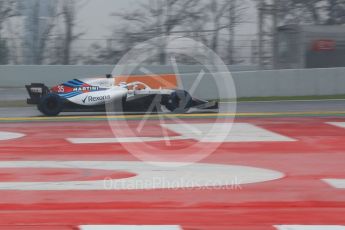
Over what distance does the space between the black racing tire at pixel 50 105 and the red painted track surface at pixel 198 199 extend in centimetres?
741

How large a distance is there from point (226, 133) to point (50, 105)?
6831mm

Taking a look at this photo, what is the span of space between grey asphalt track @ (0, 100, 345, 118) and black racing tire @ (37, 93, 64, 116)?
983 millimetres

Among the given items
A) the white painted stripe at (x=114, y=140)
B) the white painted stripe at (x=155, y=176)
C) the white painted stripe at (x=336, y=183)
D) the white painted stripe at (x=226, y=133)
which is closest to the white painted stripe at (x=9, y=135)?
the white painted stripe at (x=114, y=140)

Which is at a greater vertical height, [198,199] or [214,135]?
[198,199]

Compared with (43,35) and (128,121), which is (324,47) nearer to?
(43,35)

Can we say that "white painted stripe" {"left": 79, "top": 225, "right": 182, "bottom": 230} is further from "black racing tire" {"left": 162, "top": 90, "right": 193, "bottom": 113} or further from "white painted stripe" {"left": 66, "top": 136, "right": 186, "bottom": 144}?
"black racing tire" {"left": 162, "top": 90, "right": 193, "bottom": 113}

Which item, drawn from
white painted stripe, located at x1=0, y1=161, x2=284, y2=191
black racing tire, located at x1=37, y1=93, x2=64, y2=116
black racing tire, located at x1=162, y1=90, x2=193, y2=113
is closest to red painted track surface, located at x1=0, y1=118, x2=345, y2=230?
white painted stripe, located at x1=0, y1=161, x2=284, y2=191

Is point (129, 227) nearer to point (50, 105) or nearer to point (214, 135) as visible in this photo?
point (214, 135)

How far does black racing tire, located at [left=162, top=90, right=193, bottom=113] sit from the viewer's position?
18.1 metres

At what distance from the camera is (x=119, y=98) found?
1830cm

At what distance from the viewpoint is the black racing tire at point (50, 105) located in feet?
61.8

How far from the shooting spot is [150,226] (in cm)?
641

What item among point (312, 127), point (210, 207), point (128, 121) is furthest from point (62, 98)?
point (210, 207)

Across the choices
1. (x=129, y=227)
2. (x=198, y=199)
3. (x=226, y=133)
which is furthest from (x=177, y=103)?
(x=129, y=227)
